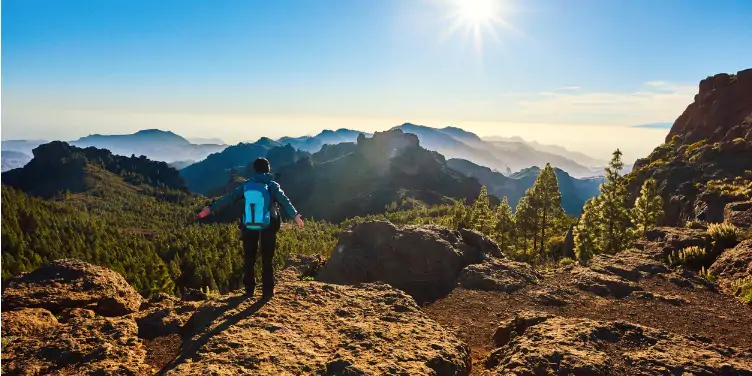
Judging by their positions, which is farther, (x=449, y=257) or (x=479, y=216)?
(x=479, y=216)

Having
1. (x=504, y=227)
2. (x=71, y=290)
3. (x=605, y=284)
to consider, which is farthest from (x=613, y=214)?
(x=71, y=290)

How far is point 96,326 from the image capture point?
9219mm

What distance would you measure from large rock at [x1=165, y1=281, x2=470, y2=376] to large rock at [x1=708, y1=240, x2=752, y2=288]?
1235 cm

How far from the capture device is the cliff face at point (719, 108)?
312 ft

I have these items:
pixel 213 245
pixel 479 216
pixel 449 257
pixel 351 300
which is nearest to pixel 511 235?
pixel 479 216

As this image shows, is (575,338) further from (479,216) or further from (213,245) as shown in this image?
(213,245)

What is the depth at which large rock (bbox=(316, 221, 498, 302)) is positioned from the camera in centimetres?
1545

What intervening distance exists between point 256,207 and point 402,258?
8100 millimetres

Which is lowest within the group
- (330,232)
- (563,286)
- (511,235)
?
(330,232)

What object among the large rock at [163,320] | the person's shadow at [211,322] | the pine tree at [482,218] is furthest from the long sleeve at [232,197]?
the pine tree at [482,218]

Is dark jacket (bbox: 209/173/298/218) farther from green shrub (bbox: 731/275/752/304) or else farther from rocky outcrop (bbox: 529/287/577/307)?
green shrub (bbox: 731/275/752/304)

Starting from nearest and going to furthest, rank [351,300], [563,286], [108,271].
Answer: [351,300], [108,271], [563,286]

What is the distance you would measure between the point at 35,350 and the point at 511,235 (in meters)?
53.0

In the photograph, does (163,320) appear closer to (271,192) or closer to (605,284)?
(271,192)
